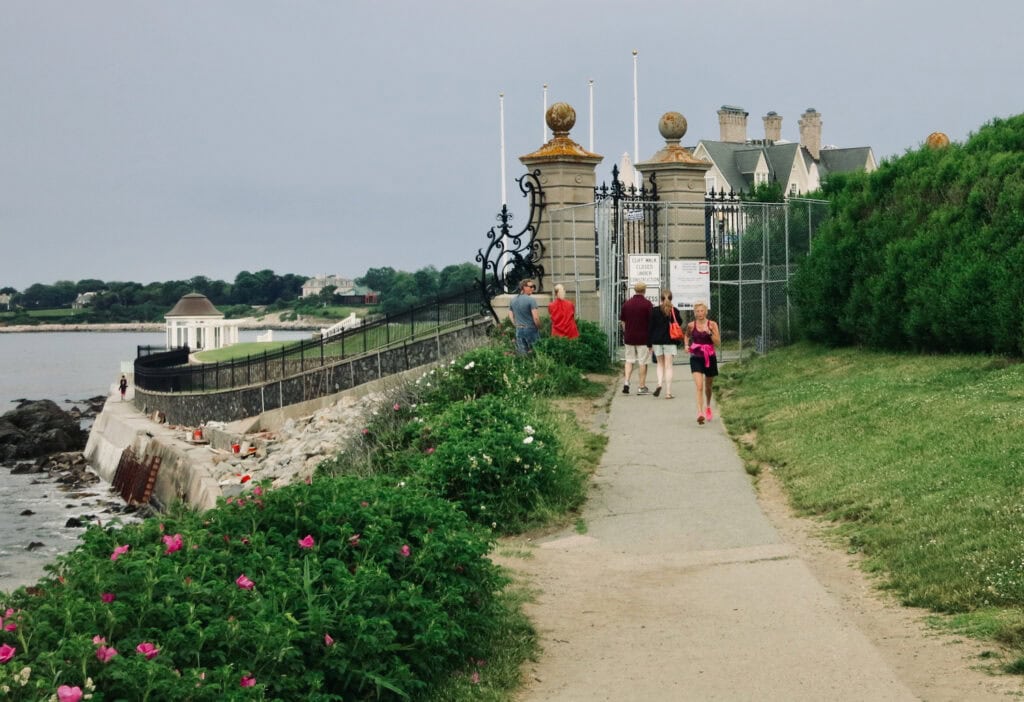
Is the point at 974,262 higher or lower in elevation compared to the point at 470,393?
higher

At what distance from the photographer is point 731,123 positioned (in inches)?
2798

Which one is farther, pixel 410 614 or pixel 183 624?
pixel 410 614

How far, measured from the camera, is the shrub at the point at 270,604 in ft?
17.3

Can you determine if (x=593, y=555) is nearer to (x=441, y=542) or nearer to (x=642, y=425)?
(x=441, y=542)

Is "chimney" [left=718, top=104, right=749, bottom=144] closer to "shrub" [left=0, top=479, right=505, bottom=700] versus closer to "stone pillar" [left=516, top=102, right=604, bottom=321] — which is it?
"stone pillar" [left=516, top=102, right=604, bottom=321]

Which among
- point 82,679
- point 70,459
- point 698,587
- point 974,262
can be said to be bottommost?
point 70,459

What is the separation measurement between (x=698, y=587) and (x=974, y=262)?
11.4 m

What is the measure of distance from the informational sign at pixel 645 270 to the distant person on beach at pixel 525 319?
240cm

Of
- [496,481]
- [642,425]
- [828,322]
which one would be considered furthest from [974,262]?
[496,481]

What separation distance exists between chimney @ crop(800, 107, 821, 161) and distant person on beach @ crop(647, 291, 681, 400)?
5802 centimetres

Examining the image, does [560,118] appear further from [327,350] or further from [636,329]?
[327,350]

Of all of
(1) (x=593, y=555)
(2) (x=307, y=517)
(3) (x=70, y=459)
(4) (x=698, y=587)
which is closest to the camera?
(2) (x=307, y=517)

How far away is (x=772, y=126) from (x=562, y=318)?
189 feet

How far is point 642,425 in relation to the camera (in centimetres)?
1598
